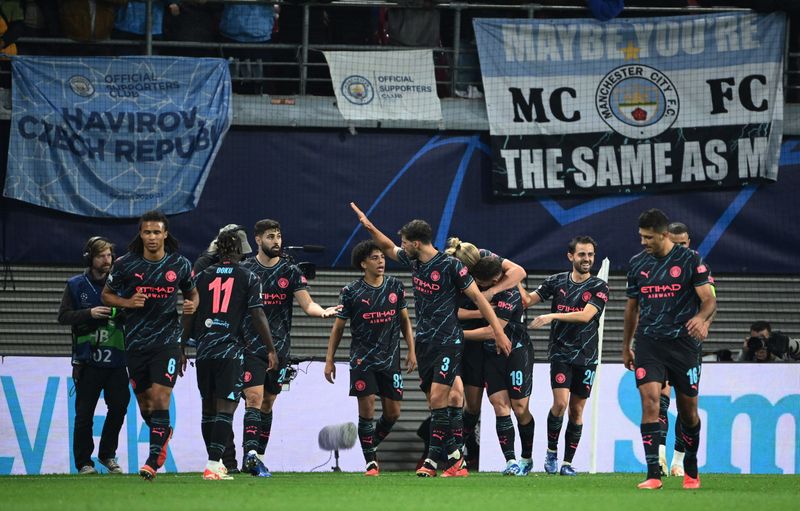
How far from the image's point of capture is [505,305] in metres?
13.6

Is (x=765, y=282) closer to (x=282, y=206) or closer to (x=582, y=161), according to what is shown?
(x=582, y=161)

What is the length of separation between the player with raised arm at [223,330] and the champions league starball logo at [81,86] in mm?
7517

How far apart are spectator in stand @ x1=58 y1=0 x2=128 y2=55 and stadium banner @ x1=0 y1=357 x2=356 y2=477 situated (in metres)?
5.30

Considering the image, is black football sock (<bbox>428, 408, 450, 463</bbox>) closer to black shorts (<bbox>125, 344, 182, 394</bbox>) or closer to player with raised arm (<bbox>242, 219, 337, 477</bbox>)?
player with raised arm (<bbox>242, 219, 337, 477</bbox>)

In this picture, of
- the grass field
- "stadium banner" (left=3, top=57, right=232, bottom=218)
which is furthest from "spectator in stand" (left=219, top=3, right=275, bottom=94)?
the grass field

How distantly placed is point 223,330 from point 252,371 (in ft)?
4.33

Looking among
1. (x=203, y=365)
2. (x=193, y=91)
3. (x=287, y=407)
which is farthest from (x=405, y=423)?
(x=203, y=365)

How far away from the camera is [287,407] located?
15992 millimetres

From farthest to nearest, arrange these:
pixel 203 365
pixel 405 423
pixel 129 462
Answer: pixel 405 423 < pixel 129 462 < pixel 203 365

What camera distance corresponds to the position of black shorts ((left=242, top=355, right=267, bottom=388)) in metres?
12.9

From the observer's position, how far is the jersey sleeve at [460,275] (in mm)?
12500

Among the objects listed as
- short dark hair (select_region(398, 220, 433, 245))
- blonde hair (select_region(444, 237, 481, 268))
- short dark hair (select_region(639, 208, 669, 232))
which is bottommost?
blonde hair (select_region(444, 237, 481, 268))

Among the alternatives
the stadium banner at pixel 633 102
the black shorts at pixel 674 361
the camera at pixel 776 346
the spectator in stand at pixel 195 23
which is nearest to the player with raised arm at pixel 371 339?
the black shorts at pixel 674 361

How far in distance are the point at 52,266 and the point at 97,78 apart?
275 centimetres
